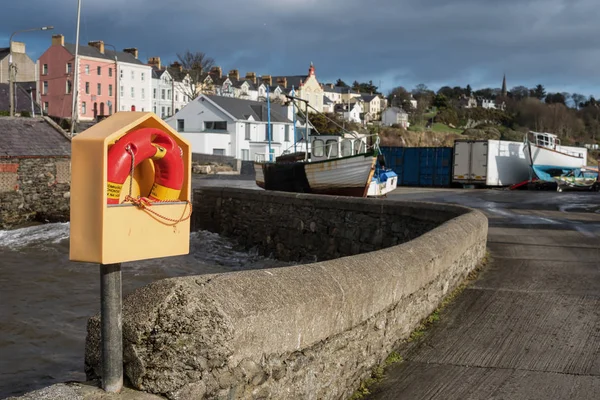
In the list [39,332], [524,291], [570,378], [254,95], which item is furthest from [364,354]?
[254,95]

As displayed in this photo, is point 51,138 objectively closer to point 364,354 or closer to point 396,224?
point 396,224

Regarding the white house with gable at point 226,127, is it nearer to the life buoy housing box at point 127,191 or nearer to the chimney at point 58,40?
the chimney at point 58,40

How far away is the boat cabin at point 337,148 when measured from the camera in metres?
28.3

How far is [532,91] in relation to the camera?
167250 mm

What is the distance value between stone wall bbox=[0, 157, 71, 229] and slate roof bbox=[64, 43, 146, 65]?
5019cm

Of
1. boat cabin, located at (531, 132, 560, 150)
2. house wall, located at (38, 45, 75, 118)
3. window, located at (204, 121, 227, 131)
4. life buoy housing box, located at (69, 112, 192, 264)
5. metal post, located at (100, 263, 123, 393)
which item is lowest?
metal post, located at (100, 263, 123, 393)

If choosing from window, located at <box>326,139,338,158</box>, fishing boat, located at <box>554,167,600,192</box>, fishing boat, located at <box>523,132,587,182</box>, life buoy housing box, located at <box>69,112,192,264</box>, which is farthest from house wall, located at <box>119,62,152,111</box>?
life buoy housing box, located at <box>69,112,192,264</box>

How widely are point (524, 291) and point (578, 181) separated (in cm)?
2919

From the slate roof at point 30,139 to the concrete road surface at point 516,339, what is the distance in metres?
18.7

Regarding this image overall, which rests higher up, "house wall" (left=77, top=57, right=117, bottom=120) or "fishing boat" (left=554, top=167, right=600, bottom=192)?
"house wall" (left=77, top=57, right=117, bottom=120)

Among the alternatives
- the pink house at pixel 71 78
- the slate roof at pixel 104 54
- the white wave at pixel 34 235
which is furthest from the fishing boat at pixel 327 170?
the slate roof at pixel 104 54

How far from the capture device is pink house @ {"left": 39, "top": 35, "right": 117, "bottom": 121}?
71312 millimetres

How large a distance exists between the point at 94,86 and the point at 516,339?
73.7 metres

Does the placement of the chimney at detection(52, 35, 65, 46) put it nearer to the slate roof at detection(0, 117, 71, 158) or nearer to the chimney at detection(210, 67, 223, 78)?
the chimney at detection(210, 67, 223, 78)
